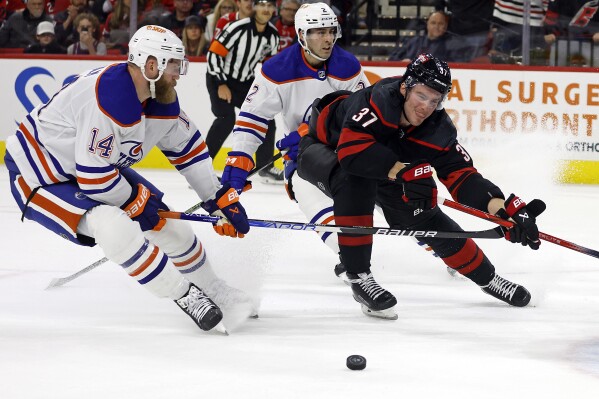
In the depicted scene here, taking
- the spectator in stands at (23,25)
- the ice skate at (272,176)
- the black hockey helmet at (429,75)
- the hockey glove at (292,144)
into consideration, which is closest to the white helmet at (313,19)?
the hockey glove at (292,144)

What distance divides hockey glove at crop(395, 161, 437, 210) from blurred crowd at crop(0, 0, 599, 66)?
13.0 feet

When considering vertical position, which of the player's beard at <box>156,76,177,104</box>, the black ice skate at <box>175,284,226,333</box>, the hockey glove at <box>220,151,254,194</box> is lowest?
the black ice skate at <box>175,284,226,333</box>

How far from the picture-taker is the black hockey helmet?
321 cm

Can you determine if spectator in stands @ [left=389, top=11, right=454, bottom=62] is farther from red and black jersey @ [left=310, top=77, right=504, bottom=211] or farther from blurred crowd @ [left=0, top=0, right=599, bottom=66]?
red and black jersey @ [left=310, top=77, right=504, bottom=211]

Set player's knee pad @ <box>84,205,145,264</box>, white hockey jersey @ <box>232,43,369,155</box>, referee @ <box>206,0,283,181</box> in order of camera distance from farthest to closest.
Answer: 1. referee @ <box>206,0,283,181</box>
2. white hockey jersey @ <box>232,43,369,155</box>
3. player's knee pad @ <box>84,205,145,264</box>

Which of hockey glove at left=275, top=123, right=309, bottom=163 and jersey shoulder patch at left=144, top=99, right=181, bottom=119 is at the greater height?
jersey shoulder patch at left=144, top=99, right=181, bottom=119

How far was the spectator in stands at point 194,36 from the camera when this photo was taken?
25.0 feet

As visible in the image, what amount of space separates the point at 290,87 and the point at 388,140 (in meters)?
0.86

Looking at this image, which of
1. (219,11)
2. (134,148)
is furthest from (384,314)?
(219,11)

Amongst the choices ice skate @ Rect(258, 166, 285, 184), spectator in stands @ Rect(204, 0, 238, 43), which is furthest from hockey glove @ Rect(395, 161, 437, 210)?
spectator in stands @ Rect(204, 0, 238, 43)

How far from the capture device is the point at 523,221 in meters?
3.29

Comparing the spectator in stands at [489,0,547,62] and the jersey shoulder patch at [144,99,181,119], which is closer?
the jersey shoulder patch at [144,99,181,119]

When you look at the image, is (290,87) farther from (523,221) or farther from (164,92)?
(523,221)

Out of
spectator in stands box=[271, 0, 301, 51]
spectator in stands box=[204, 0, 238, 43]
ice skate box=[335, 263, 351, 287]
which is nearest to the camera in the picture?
ice skate box=[335, 263, 351, 287]
